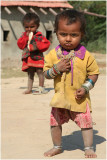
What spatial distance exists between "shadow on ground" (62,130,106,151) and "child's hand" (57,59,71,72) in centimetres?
100

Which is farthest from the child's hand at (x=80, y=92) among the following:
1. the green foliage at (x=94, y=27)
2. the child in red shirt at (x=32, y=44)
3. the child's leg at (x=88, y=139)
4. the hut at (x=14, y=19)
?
the green foliage at (x=94, y=27)

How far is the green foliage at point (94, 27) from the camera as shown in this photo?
75.4ft

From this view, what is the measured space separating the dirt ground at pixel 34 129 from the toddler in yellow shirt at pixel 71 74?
0.25 meters

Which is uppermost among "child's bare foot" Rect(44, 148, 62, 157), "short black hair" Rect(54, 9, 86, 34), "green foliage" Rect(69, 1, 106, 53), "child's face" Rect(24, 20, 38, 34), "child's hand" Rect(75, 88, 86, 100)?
"green foliage" Rect(69, 1, 106, 53)

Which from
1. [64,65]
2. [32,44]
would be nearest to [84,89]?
[64,65]

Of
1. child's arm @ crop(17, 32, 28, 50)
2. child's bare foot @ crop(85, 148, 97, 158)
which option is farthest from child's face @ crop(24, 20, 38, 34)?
child's bare foot @ crop(85, 148, 97, 158)

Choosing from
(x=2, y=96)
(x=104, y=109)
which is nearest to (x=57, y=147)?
(x=104, y=109)

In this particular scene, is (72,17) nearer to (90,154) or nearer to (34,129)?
(90,154)

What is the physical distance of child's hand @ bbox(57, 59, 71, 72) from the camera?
158 inches

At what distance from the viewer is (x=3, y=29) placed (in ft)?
49.4

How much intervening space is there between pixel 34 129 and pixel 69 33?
173 centimetres

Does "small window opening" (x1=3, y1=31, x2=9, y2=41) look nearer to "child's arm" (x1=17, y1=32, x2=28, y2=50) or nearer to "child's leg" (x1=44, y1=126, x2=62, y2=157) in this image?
"child's arm" (x1=17, y1=32, x2=28, y2=50)

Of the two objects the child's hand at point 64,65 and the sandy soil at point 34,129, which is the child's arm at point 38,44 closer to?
the sandy soil at point 34,129

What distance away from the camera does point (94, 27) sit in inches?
944
